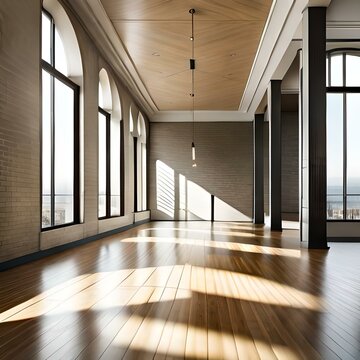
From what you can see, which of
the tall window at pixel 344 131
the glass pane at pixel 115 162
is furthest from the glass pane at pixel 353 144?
the glass pane at pixel 115 162

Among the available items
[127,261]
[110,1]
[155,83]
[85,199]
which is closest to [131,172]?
[155,83]

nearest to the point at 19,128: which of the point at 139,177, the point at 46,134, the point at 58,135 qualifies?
the point at 46,134

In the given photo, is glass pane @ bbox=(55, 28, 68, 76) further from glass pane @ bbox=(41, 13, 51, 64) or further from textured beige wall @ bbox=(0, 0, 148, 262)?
textured beige wall @ bbox=(0, 0, 148, 262)

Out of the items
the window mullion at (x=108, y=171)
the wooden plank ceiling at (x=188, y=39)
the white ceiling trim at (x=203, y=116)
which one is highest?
the wooden plank ceiling at (x=188, y=39)

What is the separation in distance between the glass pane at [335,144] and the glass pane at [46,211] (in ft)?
16.9

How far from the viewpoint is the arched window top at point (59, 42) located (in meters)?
6.49

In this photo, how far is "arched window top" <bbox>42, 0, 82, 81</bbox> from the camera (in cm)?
649

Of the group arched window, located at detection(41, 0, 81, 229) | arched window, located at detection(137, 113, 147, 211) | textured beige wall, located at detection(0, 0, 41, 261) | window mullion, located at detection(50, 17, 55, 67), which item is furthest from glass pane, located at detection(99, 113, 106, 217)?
arched window, located at detection(137, 113, 147, 211)

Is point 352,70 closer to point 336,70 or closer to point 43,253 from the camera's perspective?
point 336,70

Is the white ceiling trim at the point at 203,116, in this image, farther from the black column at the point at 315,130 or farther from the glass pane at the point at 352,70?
the black column at the point at 315,130

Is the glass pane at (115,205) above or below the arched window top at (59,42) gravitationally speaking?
below

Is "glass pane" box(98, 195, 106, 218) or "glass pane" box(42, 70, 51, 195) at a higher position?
"glass pane" box(42, 70, 51, 195)

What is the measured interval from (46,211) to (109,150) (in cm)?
415

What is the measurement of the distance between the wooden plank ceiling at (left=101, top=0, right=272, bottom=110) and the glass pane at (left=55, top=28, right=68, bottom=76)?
36.2 inches
